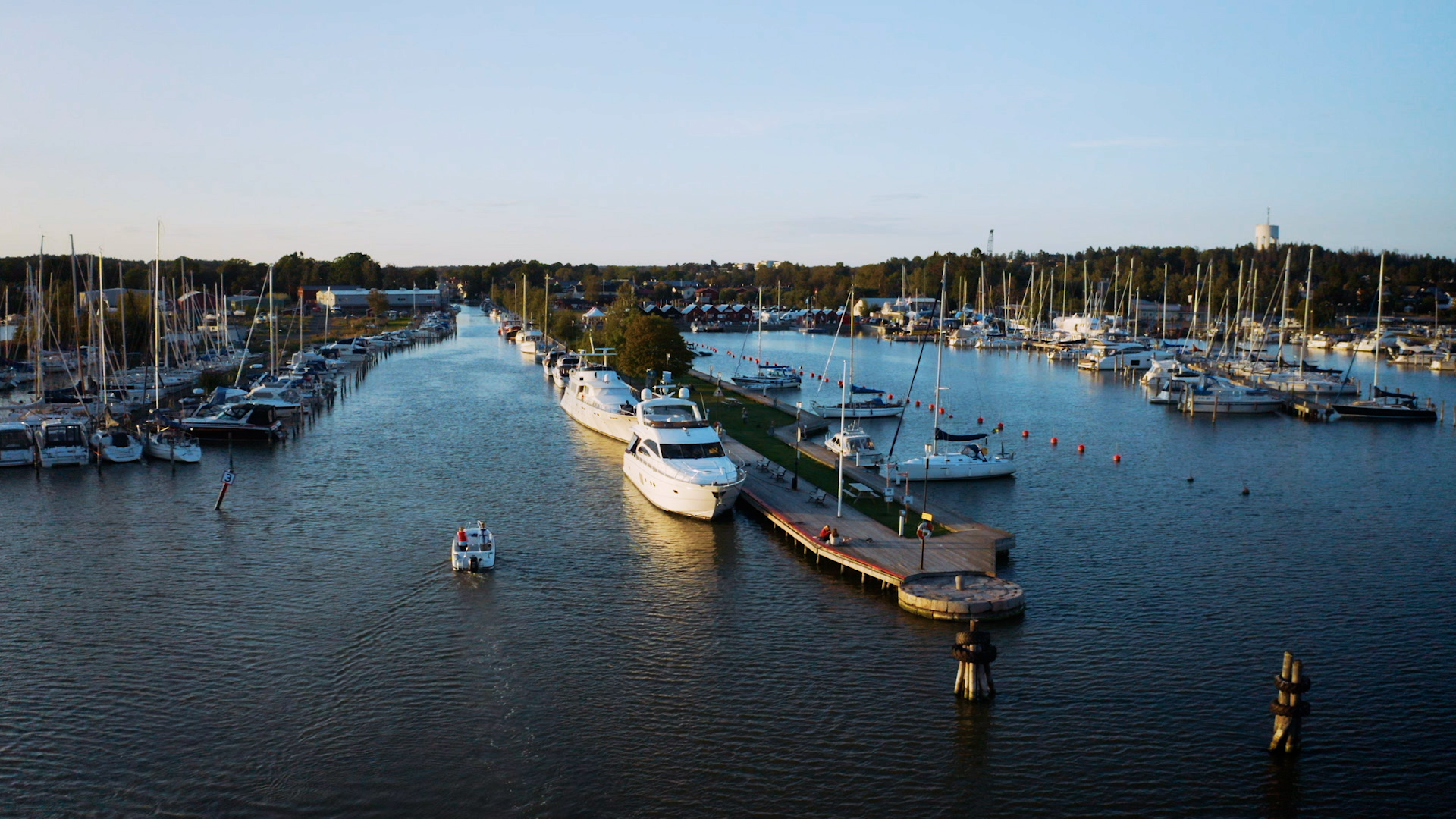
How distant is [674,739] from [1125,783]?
8.56m

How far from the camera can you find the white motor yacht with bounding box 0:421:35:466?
47562mm

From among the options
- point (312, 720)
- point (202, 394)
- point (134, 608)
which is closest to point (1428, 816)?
point (312, 720)

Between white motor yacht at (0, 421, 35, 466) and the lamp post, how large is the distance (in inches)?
1276

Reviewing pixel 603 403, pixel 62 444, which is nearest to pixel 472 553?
pixel 62 444

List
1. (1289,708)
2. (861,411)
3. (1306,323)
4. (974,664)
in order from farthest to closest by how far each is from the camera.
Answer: (1306,323) → (861,411) → (974,664) → (1289,708)

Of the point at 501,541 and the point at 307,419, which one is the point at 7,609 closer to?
the point at 501,541

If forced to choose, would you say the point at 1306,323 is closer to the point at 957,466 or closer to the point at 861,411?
the point at 861,411

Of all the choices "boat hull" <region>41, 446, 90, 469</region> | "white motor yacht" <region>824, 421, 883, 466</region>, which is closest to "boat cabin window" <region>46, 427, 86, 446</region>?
"boat hull" <region>41, 446, 90, 469</region>

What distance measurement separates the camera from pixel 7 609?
2964cm

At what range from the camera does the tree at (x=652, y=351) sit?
76.2 m

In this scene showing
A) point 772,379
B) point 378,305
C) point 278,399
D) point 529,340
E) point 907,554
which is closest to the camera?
point 907,554

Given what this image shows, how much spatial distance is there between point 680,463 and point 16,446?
97.0 ft

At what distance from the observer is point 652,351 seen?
76.2 meters

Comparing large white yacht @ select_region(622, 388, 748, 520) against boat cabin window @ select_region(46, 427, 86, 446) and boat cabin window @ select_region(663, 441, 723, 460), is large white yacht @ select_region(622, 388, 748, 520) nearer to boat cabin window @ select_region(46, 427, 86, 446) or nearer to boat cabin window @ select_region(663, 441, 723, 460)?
boat cabin window @ select_region(663, 441, 723, 460)
